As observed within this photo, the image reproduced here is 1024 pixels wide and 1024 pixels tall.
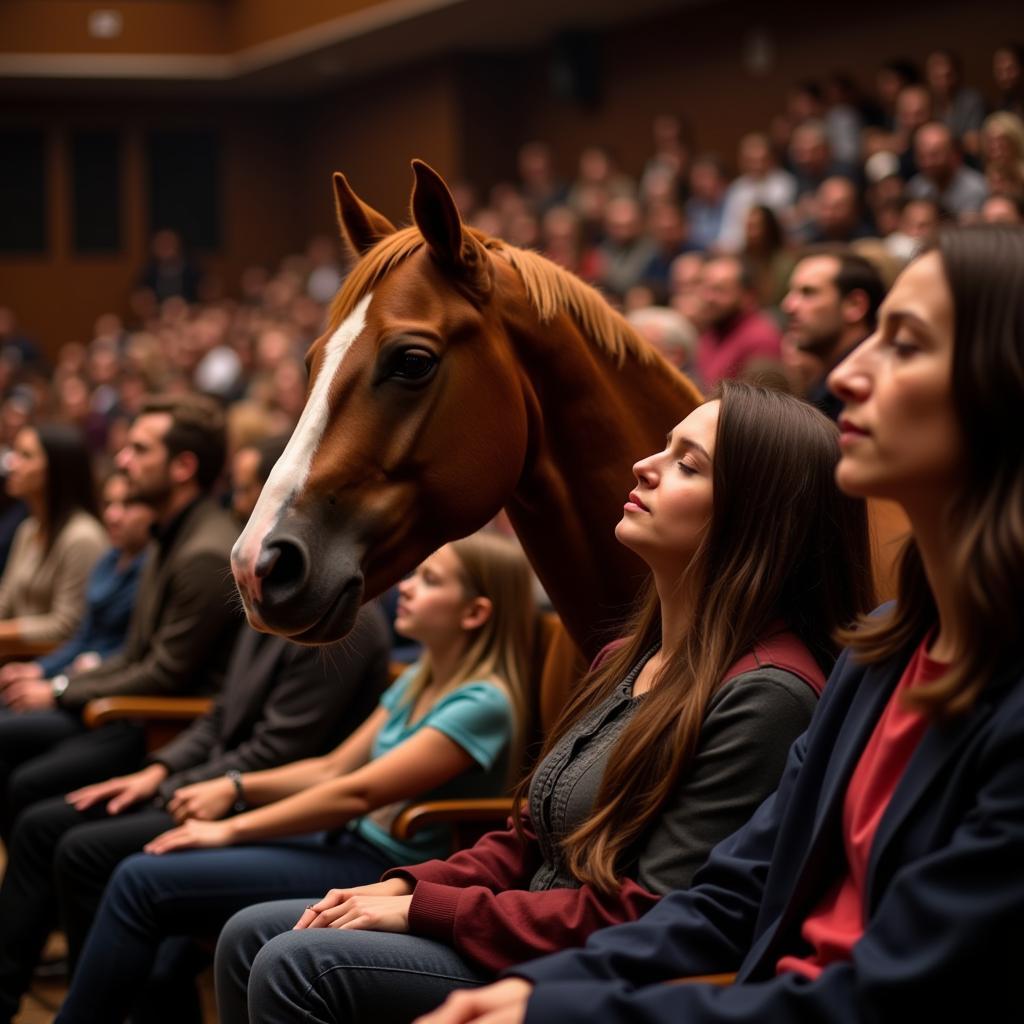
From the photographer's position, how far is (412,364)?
180 centimetres

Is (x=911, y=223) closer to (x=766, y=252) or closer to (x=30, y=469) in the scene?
(x=766, y=252)

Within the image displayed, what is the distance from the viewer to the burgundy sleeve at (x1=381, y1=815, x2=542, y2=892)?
175 cm

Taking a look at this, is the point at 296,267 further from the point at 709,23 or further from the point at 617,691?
the point at 617,691

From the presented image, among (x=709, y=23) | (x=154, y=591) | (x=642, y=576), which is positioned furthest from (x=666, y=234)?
(x=642, y=576)

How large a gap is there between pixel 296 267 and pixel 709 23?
4051 millimetres

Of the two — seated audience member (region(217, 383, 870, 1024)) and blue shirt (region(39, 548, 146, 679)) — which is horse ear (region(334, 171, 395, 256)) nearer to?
seated audience member (region(217, 383, 870, 1024))

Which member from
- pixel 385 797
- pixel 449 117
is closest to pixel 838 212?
pixel 385 797

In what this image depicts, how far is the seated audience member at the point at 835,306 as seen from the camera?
3.34 metres

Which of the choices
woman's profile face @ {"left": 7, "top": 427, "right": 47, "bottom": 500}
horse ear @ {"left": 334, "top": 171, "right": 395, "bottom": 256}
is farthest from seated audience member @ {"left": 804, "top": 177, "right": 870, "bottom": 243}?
horse ear @ {"left": 334, "top": 171, "right": 395, "bottom": 256}

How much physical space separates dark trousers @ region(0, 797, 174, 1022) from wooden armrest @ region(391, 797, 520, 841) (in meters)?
0.67

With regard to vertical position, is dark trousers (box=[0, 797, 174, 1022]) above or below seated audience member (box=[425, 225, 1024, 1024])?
below

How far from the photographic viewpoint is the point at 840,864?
4.35 ft

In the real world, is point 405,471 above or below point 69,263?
below

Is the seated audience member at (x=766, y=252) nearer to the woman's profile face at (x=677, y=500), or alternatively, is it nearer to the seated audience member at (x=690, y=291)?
the seated audience member at (x=690, y=291)
